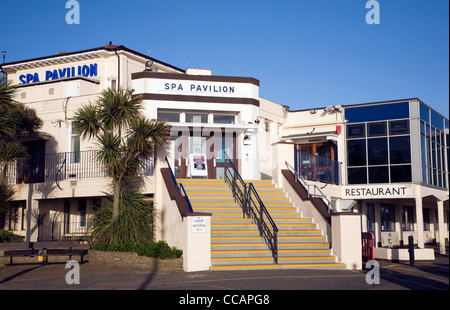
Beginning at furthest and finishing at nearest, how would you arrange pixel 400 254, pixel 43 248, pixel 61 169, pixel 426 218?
1. pixel 426 218
2. pixel 61 169
3. pixel 400 254
4. pixel 43 248

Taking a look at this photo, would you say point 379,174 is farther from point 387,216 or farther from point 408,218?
point 408,218

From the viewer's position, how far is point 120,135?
64.3 feet

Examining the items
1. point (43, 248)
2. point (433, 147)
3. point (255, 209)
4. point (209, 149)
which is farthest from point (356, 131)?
point (43, 248)

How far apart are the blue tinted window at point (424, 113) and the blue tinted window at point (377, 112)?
2.82 feet

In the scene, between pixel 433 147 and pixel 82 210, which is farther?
pixel 433 147

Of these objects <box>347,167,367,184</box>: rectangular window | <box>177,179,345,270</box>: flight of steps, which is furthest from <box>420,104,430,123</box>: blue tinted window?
<box>177,179,345,270</box>: flight of steps

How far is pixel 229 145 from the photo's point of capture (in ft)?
78.1

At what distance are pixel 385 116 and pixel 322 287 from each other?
58.4 feet

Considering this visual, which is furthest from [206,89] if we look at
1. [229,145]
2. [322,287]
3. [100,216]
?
[322,287]

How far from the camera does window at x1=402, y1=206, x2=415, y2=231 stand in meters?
35.1

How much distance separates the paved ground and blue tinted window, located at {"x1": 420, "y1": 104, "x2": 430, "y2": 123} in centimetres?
1298

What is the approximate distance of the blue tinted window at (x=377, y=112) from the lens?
28.1 metres

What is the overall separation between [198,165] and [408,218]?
18.9m

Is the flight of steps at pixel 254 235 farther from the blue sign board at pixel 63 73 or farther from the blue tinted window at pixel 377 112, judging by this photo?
the blue tinted window at pixel 377 112
